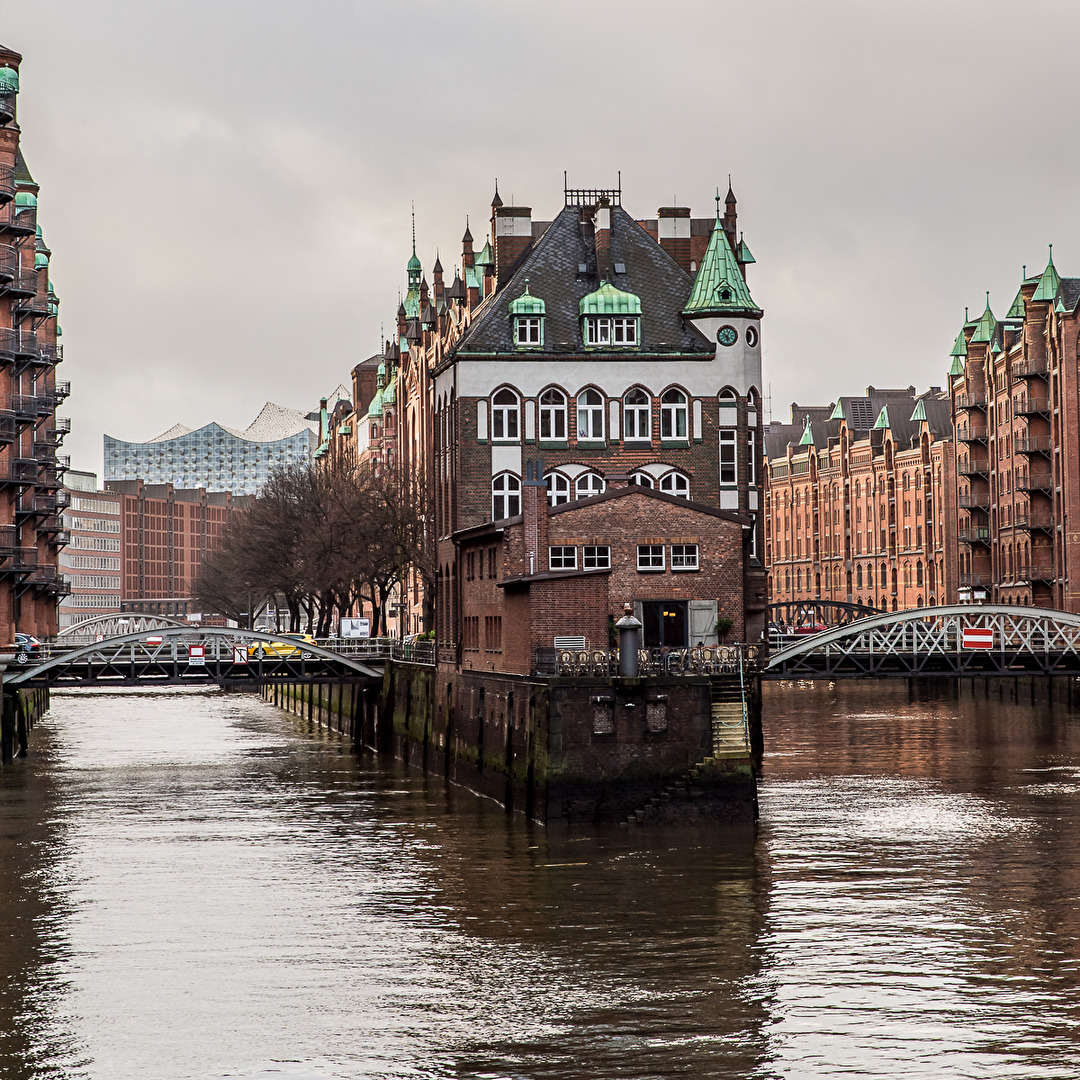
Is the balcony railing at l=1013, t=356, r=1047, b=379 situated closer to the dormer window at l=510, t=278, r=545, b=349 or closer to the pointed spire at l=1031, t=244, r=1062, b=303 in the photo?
the pointed spire at l=1031, t=244, r=1062, b=303

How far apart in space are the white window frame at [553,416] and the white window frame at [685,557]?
14987mm

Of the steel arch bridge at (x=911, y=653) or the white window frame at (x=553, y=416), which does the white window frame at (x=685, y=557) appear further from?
the white window frame at (x=553, y=416)

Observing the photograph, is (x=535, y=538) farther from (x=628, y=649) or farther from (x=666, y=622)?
(x=628, y=649)

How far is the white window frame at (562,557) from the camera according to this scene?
6069 cm

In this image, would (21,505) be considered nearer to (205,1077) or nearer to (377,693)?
(377,693)

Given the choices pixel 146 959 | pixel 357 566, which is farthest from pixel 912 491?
pixel 146 959

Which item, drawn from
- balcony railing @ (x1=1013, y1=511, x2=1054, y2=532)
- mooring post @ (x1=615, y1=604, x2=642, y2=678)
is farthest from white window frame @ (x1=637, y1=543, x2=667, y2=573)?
balcony railing @ (x1=1013, y1=511, x2=1054, y2=532)

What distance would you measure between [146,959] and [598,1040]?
1037 centimetres

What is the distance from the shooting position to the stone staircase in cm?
5091

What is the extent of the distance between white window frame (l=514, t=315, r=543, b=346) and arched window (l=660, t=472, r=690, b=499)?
716 cm

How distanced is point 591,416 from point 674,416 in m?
3.24

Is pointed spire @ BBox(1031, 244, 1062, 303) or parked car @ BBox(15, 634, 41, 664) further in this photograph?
pointed spire @ BBox(1031, 244, 1062, 303)

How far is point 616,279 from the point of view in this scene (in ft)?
258

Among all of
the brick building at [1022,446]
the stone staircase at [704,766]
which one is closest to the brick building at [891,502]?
the brick building at [1022,446]
